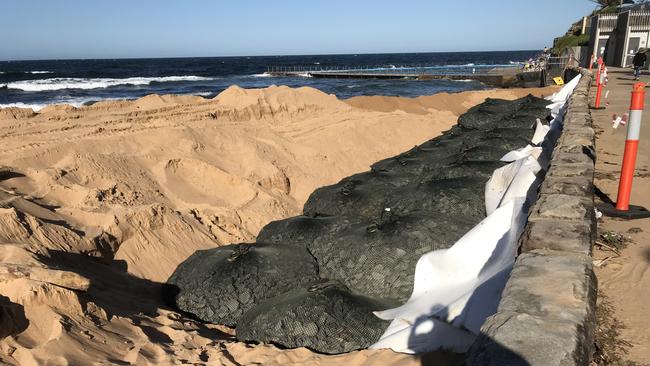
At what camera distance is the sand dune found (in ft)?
10.5

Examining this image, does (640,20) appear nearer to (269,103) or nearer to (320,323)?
(269,103)

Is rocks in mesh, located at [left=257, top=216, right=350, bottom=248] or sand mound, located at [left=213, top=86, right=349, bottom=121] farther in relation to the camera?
sand mound, located at [left=213, top=86, right=349, bottom=121]

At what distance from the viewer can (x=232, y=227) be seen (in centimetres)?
680

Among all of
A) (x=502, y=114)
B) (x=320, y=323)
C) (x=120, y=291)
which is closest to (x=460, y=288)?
(x=320, y=323)

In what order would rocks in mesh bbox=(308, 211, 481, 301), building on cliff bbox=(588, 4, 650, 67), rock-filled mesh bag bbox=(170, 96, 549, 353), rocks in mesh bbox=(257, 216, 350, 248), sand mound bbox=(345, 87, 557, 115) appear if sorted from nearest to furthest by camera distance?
1. rock-filled mesh bag bbox=(170, 96, 549, 353)
2. rocks in mesh bbox=(308, 211, 481, 301)
3. rocks in mesh bbox=(257, 216, 350, 248)
4. sand mound bbox=(345, 87, 557, 115)
5. building on cliff bbox=(588, 4, 650, 67)

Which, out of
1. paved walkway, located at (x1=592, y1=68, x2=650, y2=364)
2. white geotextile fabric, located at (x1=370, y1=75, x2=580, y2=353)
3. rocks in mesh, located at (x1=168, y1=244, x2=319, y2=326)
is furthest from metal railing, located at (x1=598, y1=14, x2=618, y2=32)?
rocks in mesh, located at (x1=168, y1=244, x2=319, y2=326)

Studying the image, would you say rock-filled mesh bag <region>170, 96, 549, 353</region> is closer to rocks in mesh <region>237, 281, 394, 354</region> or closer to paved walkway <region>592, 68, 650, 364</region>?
rocks in mesh <region>237, 281, 394, 354</region>

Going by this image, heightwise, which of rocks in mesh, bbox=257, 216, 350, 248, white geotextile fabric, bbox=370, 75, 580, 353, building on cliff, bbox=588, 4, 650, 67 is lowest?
rocks in mesh, bbox=257, 216, 350, 248

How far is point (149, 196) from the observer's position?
675 cm

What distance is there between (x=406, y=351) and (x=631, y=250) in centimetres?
198

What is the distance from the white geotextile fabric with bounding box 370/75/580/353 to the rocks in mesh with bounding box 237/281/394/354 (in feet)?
0.60

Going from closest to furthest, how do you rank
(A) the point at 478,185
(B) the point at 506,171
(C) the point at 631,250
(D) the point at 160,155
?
1. (C) the point at 631,250
2. (B) the point at 506,171
3. (A) the point at 478,185
4. (D) the point at 160,155

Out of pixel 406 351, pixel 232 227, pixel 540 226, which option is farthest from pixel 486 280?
pixel 232 227

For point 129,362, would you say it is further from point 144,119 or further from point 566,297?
point 144,119
